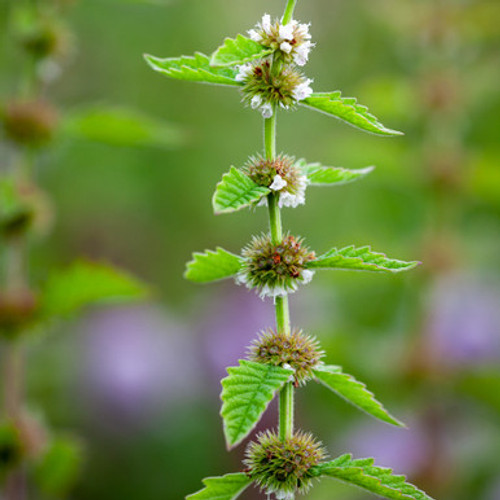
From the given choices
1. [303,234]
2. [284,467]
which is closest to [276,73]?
[284,467]

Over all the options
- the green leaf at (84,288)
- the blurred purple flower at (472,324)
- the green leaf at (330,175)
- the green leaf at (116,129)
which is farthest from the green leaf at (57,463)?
the blurred purple flower at (472,324)

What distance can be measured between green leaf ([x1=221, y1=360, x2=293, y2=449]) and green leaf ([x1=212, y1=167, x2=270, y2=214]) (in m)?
0.19

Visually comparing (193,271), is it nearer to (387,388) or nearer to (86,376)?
(387,388)

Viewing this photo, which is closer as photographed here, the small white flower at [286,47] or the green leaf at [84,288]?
the small white flower at [286,47]

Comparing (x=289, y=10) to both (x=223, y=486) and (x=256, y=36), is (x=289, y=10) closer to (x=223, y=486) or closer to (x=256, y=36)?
(x=256, y=36)

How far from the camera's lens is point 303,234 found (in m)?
4.12

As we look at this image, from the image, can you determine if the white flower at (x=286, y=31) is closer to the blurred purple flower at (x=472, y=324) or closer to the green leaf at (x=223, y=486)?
the green leaf at (x=223, y=486)

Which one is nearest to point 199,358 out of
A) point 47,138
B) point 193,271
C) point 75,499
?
point 75,499

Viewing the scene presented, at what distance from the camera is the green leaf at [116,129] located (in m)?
1.86

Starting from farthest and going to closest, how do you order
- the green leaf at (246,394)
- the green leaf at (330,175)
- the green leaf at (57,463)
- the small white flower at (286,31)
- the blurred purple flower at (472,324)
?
the blurred purple flower at (472,324), the green leaf at (57,463), the green leaf at (330,175), the small white flower at (286,31), the green leaf at (246,394)

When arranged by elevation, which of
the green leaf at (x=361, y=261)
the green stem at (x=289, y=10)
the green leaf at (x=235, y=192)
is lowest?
the green leaf at (x=361, y=261)

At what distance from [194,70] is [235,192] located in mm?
159

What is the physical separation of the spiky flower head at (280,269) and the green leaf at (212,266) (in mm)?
23

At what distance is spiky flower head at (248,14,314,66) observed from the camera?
979mm
